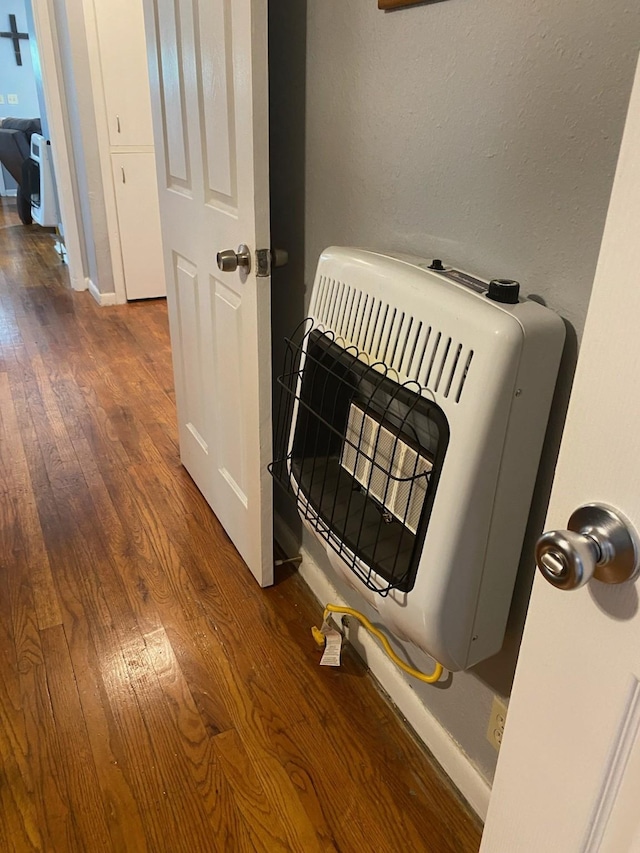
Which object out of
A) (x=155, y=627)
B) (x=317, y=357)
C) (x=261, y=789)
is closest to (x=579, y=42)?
(x=317, y=357)

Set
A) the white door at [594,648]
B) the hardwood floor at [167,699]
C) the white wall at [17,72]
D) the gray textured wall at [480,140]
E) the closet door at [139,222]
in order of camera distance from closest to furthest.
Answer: the white door at [594,648] < the gray textured wall at [480,140] < the hardwood floor at [167,699] < the closet door at [139,222] < the white wall at [17,72]

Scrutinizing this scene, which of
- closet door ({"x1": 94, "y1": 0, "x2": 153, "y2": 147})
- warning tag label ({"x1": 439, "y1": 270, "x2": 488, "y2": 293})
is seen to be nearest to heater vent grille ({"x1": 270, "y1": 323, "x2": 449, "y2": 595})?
warning tag label ({"x1": 439, "y1": 270, "x2": 488, "y2": 293})

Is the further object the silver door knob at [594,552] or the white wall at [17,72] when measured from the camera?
the white wall at [17,72]

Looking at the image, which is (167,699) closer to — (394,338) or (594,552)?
(394,338)

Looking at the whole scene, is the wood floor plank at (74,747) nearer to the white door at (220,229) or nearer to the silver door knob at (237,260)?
the white door at (220,229)

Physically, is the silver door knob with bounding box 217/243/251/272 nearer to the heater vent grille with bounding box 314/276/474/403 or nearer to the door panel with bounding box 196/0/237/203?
the door panel with bounding box 196/0/237/203

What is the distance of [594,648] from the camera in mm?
590

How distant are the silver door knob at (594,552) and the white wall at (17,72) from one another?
9.31 m

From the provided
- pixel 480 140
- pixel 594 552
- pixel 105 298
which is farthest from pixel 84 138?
pixel 594 552

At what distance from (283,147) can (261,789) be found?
4.53ft

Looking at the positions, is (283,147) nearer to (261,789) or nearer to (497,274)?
(497,274)

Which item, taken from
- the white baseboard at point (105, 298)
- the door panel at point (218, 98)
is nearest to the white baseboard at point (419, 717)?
the door panel at point (218, 98)

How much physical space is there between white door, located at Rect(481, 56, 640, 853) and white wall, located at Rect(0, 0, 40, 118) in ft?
30.4

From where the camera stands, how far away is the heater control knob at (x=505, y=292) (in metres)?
0.88
